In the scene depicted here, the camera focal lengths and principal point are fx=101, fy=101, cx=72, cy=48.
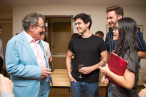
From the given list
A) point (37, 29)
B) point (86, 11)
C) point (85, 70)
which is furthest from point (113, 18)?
point (86, 11)

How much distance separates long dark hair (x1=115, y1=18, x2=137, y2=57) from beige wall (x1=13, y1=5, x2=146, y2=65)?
341 centimetres

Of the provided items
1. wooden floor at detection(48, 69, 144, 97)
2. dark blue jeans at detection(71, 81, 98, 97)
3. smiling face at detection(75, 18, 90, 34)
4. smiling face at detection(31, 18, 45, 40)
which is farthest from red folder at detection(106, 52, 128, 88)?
wooden floor at detection(48, 69, 144, 97)

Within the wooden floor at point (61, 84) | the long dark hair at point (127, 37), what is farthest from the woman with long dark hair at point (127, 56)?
the wooden floor at point (61, 84)

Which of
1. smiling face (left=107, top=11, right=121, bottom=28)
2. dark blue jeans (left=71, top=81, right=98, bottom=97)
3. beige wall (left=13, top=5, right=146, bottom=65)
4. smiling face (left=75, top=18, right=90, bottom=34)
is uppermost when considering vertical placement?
beige wall (left=13, top=5, right=146, bottom=65)

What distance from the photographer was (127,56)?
893mm

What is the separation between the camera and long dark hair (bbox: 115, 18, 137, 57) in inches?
36.3

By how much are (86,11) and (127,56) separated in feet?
12.3

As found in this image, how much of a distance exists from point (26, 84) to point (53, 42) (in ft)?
18.4

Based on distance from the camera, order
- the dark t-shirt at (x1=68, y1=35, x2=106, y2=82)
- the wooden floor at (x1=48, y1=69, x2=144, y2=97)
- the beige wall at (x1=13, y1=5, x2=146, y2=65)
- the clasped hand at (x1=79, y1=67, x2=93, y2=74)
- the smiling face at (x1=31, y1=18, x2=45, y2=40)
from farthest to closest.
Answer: the beige wall at (x1=13, y1=5, x2=146, y2=65) < the wooden floor at (x1=48, y1=69, x2=144, y2=97) < the dark t-shirt at (x1=68, y1=35, x2=106, y2=82) < the clasped hand at (x1=79, y1=67, x2=93, y2=74) < the smiling face at (x1=31, y1=18, x2=45, y2=40)

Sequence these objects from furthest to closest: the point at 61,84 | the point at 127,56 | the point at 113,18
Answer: the point at 61,84 < the point at 113,18 < the point at 127,56

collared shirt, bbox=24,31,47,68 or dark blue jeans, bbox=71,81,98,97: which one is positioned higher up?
collared shirt, bbox=24,31,47,68

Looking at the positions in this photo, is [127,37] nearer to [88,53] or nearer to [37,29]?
[88,53]

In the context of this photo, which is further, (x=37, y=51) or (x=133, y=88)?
(x=37, y=51)

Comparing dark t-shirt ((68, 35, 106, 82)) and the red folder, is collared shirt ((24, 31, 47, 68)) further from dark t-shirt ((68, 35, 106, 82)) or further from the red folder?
the red folder
